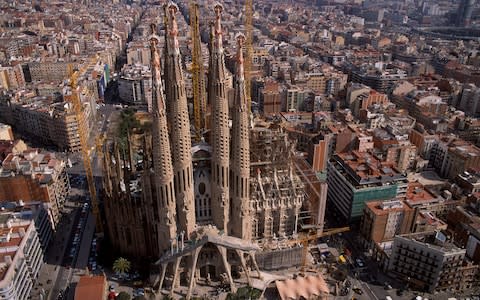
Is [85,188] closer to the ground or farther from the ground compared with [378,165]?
closer to the ground

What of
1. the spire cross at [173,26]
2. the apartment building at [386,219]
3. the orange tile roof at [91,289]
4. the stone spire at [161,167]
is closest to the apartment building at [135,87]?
the stone spire at [161,167]

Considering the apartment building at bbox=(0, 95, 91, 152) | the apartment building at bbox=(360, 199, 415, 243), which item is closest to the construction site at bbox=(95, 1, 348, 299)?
the apartment building at bbox=(360, 199, 415, 243)

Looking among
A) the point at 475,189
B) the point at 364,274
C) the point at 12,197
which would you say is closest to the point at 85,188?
the point at 12,197

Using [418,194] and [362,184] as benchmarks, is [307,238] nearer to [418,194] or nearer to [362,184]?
[362,184]

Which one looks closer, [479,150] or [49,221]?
[49,221]

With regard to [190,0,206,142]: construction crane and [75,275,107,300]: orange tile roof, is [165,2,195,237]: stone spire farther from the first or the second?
[190,0,206,142]: construction crane

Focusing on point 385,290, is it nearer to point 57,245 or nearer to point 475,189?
point 475,189

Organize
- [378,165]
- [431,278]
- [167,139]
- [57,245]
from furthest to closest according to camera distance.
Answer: [378,165] → [57,245] → [431,278] → [167,139]
